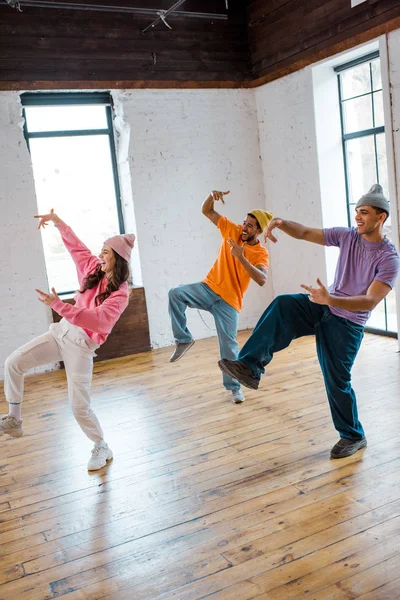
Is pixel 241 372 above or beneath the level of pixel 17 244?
beneath

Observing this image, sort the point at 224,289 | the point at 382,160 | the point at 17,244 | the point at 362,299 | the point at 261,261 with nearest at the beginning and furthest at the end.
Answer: the point at 362,299 < the point at 261,261 < the point at 224,289 < the point at 382,160 < the point at 17,244

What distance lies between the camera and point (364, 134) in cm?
633

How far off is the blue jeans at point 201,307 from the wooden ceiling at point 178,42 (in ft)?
9.70

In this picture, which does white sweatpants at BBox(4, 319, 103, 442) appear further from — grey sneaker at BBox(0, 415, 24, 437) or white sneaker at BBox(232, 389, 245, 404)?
white sneaker at BBox(232, 389, 245, 404)

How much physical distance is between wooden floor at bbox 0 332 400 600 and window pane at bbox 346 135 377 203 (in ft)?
7.26

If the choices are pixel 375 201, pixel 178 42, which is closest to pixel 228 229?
pixel 375 201

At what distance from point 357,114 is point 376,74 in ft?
1.56

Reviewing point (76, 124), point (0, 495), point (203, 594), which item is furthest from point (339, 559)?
point (76, 124)

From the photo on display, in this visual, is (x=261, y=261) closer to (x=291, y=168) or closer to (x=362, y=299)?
(x=362, y=299)

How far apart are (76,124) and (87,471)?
14.0ft

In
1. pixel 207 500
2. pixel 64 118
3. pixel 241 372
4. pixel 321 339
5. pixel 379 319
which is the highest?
pixel 64 118

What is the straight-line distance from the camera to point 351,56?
6.09m

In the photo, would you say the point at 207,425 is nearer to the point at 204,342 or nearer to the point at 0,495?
the point at 0,495

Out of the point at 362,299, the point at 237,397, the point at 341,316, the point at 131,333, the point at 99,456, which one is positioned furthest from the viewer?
the point at 131,333
